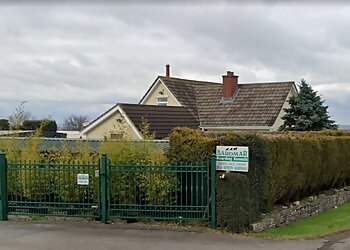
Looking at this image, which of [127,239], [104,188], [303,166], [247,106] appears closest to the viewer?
[127,239]

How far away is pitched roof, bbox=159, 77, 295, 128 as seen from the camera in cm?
3080

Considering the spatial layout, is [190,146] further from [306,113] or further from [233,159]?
[306,113]

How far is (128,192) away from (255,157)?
3.20 m

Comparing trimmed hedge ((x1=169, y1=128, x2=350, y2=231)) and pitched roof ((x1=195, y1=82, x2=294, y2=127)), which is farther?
pitched roof ((x1=195, y1=82, x2=294, y2=127))

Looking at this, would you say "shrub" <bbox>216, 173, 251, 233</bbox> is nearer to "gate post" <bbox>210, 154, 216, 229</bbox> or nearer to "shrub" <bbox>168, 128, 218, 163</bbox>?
"gate post" <bbox>210, 154, 216, 229</bbox>

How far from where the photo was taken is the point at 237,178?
9688mm

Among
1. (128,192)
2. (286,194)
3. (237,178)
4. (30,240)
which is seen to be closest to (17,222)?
(30,240)

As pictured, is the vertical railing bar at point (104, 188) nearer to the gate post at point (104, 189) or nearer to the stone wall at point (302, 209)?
the gate post at point (104, 189)

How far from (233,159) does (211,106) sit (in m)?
24.0

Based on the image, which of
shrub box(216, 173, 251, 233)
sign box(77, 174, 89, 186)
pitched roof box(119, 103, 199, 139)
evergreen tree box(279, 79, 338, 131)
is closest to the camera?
shrub box(216, 173, 251, 233)

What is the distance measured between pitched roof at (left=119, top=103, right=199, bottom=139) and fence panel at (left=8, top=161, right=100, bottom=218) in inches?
492

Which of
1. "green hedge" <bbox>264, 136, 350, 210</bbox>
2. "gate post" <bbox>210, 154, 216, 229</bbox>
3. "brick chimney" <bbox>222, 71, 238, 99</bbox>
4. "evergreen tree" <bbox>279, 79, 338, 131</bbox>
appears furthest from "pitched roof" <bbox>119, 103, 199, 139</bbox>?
"gate post" <bbox>210, 154, 216, 229</bbox>

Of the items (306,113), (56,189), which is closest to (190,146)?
(56,189)

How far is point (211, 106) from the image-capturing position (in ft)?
111
